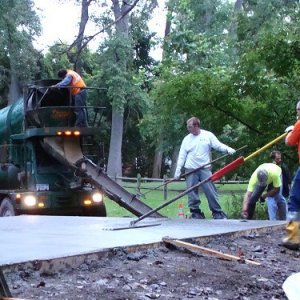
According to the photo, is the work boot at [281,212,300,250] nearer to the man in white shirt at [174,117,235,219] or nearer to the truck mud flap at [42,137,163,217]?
the man in white shirt at [174,117,235,219]

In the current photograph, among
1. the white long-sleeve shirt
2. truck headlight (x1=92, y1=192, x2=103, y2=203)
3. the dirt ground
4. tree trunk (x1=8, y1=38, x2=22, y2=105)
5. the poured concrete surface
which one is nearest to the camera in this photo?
the dirt ground

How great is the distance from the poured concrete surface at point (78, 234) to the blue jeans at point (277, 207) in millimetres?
2962

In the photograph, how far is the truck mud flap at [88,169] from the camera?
42.7 feet

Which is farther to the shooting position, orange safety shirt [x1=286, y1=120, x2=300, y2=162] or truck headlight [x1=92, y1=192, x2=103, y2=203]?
truck headlight [x1=92, y1=192, x2=103, y2=203]

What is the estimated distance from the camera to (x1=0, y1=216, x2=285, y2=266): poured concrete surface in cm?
552

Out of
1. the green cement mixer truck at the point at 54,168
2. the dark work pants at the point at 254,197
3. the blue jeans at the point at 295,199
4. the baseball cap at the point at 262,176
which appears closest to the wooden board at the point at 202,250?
the blue jeans at the point at 295,199

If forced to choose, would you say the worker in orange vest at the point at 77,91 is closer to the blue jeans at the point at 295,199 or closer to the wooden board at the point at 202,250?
the blue jeans at the point at 295,199

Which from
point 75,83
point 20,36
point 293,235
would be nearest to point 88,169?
point 75,83

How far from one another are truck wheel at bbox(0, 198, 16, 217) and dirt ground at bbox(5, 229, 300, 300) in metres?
7.83

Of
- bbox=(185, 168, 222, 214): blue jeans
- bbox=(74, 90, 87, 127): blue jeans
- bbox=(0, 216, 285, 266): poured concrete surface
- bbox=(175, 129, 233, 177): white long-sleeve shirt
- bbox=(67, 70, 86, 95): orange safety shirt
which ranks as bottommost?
bbox=(0, 216, 285, 266): poured concrete surface

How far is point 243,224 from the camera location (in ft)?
26.4

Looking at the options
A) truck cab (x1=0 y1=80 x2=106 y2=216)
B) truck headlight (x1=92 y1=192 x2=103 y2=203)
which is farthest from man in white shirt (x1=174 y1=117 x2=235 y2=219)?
truck headlight (x1=92 y1=192 x2=103 y2=203)

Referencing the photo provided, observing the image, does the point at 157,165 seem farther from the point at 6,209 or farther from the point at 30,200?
the point at 30,200

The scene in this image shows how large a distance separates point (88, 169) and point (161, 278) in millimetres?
8497
